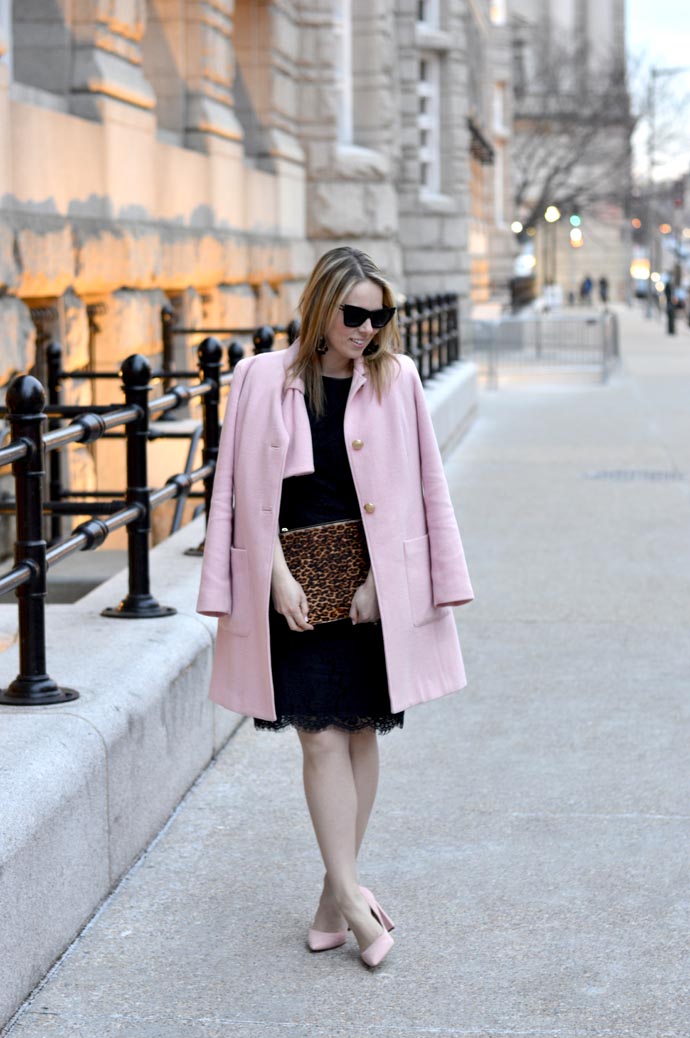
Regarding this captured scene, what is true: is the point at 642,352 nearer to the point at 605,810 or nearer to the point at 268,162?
the point at 268,162

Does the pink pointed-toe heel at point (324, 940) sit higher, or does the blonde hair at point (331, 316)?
the blonde hair at point (331, 316)

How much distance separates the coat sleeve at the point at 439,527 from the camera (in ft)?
14.0

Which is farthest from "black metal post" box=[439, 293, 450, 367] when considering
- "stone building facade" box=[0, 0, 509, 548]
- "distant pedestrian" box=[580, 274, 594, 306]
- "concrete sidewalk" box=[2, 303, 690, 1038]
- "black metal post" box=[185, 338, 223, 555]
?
"distant pedestrian" box=[580, 274, 594, 306]

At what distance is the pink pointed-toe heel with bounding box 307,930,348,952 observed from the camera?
172 inches

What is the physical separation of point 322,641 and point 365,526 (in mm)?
311

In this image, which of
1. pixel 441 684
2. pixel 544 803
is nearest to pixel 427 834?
pixel 544 803

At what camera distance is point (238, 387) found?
4375 millimetres

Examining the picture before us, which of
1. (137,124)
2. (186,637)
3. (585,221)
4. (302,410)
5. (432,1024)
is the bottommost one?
(432,1024)

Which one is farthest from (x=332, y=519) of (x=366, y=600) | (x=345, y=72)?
(x=345, y=72)

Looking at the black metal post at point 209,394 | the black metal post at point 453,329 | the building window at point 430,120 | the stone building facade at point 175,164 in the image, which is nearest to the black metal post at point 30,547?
the black metal post at point 209,394

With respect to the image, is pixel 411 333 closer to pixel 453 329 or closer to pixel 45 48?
pixel 45 48

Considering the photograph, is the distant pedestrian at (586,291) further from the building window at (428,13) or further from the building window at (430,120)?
the building window at (428,13)

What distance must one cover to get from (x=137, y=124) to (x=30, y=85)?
0.98 metres

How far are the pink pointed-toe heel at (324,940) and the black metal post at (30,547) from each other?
1010mm
